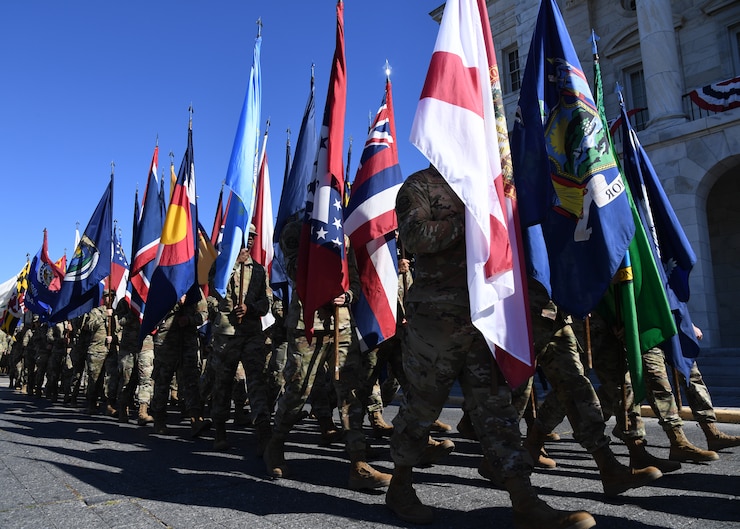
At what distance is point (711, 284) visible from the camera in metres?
13.2

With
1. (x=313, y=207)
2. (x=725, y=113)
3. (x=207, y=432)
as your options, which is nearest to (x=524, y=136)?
(x=313, y=207)

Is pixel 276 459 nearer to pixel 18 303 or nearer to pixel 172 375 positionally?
pixel 172 375

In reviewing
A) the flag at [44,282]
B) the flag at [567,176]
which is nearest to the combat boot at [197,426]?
the flag at [567,176]

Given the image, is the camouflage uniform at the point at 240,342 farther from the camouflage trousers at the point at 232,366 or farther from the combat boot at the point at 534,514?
the combat boot at the point at 534,514

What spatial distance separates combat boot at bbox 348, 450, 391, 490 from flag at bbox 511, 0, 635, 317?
1.70 m

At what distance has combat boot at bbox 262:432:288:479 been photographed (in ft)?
14.4

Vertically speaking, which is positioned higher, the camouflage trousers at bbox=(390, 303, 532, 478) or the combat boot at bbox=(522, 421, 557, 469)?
the camouflage trousers at bbox=(390, 303, 532, 478)

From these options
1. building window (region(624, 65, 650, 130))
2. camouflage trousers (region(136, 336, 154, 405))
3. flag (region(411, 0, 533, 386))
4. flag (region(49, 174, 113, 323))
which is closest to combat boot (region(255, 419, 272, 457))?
flag (region(411, 0, 533, 386))

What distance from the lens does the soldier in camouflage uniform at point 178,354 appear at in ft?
23.9

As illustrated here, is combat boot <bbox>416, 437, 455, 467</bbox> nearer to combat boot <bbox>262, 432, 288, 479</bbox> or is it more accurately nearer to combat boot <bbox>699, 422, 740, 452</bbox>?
combat boot <bbox>262, 432, 288, 479</bbox>

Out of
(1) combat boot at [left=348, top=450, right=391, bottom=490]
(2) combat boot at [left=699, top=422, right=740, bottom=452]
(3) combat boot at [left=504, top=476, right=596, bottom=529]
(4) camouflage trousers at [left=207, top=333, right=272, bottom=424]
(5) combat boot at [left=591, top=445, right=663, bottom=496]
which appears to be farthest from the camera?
(4) camouflage trousers at [left=207, top=333, right=272, bottom=424]

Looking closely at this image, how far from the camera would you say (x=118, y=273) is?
10.4 m

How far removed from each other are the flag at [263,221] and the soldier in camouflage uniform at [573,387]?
12.7 ft

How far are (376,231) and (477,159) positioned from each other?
66.6 inches
